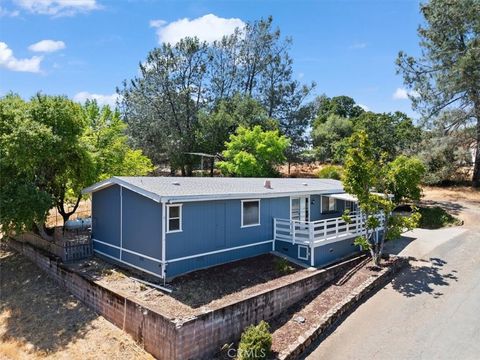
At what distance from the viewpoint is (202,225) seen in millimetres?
12273

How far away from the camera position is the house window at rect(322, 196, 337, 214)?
17.6 metres

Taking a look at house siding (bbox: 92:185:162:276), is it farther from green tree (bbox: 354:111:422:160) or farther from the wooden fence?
green tree (bbox: 354:111:422:160)

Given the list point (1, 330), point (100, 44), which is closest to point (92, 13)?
point (100, 44)

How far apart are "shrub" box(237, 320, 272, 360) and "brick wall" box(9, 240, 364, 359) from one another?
0.73 m

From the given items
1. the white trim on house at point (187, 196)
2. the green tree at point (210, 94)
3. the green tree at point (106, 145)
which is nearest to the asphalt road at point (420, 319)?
the white trim on house at point (187, 196)

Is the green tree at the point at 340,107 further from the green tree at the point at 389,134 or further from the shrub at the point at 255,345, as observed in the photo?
the shrub at the point at 255,345

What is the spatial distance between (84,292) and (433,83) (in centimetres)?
2839

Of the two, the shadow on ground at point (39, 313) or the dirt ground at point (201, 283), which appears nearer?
the dirt ground at point (201, 283)

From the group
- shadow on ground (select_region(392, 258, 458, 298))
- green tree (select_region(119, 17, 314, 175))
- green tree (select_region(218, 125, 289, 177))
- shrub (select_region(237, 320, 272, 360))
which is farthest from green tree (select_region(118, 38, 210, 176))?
shrub (select_region(237, 320, 272, 360))

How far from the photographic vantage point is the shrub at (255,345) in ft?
28.1

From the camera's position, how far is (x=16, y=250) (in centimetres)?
1684

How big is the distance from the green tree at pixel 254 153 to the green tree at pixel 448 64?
1174 cm

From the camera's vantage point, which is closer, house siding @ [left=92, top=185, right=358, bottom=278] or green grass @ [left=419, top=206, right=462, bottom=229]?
house siding @ [left=92, top=185, right=358, bottom=278]

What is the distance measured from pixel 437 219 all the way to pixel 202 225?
16.4 meters
